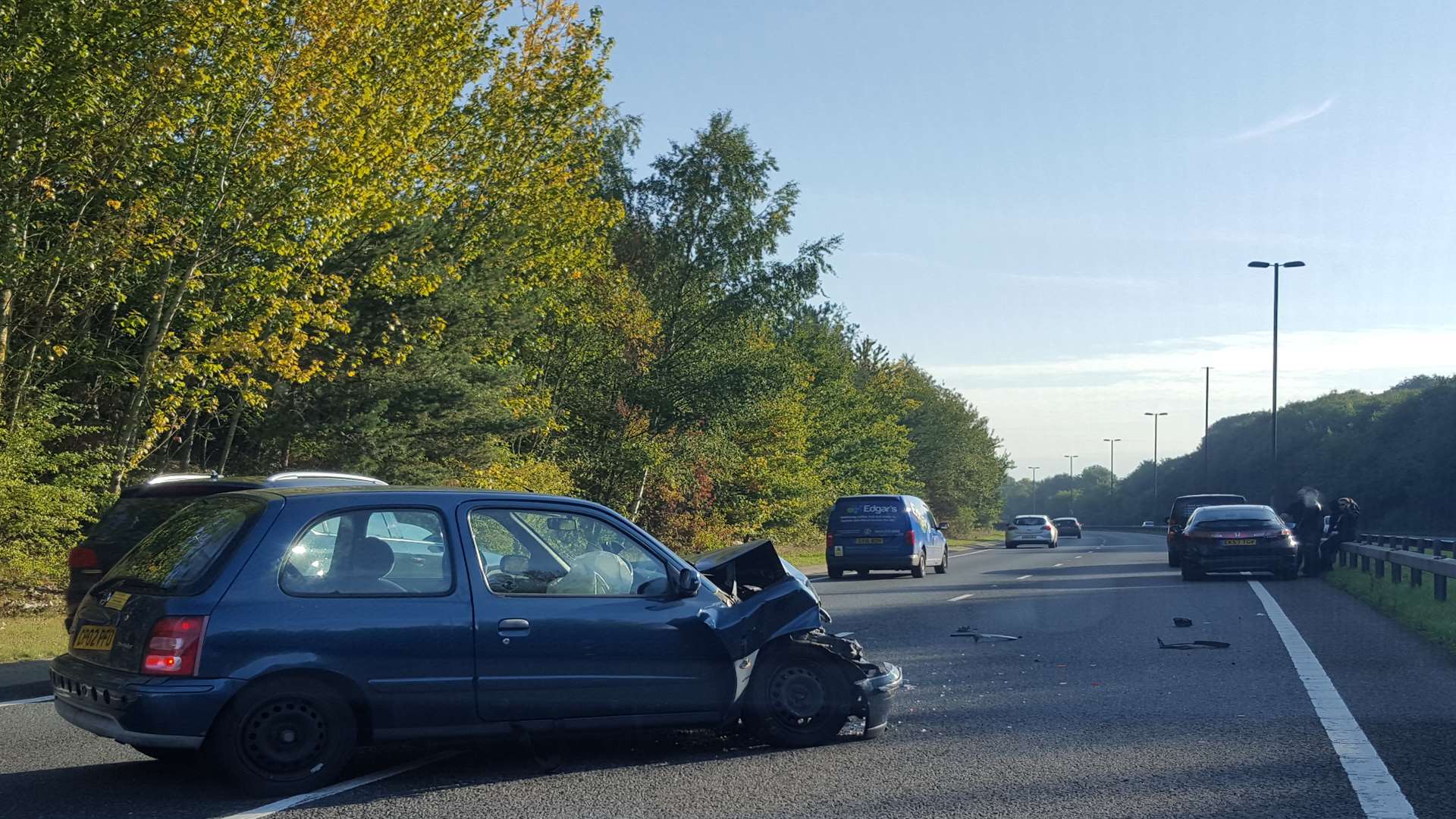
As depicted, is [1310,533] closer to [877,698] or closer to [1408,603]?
[1408,603]

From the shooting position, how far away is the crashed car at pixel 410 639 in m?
6.38

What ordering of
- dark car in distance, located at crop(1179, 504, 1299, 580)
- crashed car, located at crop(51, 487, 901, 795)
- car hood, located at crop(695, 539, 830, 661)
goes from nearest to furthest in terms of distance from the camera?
crashed car, located at crop(51, 487, 901, 795) → car hood, located at crop(695, 539, 830, 661) → dark car in distance, located at crop(1179, 504, 1299, 580)

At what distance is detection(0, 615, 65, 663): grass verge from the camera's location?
11914 millimetres

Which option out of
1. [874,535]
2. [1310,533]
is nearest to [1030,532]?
[1310,533]

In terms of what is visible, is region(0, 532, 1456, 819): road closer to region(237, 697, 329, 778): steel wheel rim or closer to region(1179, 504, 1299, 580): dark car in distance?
region(237, 697, 329, 778): steel wheel rim

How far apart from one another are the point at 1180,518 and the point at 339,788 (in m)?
27.2

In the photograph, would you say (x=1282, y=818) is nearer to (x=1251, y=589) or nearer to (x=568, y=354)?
(x=1251, y=589)

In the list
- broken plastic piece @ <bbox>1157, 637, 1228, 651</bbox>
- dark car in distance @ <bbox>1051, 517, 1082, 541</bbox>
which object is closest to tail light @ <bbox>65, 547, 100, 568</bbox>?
broken plastic piece @ <bbox>1157, 637, 1228, 651</bbox>

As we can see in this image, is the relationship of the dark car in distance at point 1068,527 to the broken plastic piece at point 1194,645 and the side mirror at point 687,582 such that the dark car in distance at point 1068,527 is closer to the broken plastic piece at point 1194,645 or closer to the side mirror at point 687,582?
the broken plastic piece at point 1194,645

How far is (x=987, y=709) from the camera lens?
9.27 metres

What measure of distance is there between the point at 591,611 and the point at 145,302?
41.7ft

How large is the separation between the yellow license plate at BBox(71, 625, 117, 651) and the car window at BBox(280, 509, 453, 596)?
0.88 metres

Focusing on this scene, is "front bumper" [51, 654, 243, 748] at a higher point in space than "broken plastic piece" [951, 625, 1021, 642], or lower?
higher

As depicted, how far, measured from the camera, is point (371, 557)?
6898 mm
